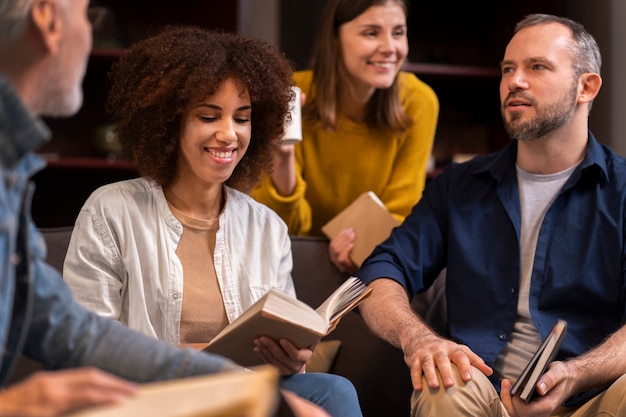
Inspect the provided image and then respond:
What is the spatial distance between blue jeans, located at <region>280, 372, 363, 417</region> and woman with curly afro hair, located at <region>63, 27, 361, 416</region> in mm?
91

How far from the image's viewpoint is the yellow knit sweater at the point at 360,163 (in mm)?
3002

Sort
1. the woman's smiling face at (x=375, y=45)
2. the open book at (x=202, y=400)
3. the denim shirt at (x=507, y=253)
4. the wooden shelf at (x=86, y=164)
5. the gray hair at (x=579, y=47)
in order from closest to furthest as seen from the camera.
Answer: the open book at (x=202, y=400)
the denim shirt at (x=507, y=253)
the gray hair at (x=579, y=47)
the woman's smiling face at (x=375, y=45)
the wooden shelf at (x=86, y=164)

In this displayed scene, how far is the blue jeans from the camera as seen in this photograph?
1.73 meters

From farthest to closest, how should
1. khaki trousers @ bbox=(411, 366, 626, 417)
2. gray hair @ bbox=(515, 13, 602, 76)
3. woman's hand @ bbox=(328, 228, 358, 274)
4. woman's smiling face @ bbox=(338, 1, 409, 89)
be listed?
woman's smiling face @ bbox=(338, 1, 409, 89)
woman's hand @ bbox=(328, 228, 358, 274)
gray hair @ bbox=(515, 13, 602, 76)
khaki trousers @ bbox=(411, 366, 626, 417)

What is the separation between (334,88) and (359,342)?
0.88 m

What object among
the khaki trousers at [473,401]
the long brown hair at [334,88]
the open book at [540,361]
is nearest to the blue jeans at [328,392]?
the khaki trousers at [473,401]

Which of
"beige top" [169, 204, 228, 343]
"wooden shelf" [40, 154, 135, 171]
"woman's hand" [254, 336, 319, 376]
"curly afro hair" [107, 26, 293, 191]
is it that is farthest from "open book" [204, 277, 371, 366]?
"wooden shelf" [40, 154, 135, 171]

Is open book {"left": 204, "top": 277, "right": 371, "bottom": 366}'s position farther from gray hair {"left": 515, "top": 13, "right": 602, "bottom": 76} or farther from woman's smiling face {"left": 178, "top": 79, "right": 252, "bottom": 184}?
gray hair {"left": 515, "top": 13, "right": 602, "bottom": 76}

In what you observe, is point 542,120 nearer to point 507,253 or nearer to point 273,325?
point 507,253

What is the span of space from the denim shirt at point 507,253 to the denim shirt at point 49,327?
1130 mm

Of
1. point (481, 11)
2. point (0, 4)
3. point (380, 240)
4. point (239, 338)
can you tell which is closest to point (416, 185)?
point (380, 240)

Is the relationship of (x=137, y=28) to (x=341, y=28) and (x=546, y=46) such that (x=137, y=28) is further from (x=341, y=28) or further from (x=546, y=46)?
(x=546, y=46)

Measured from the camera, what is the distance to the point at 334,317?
1828 millimetres

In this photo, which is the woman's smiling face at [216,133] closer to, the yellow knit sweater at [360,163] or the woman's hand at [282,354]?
the woman's hand at [282,354]
